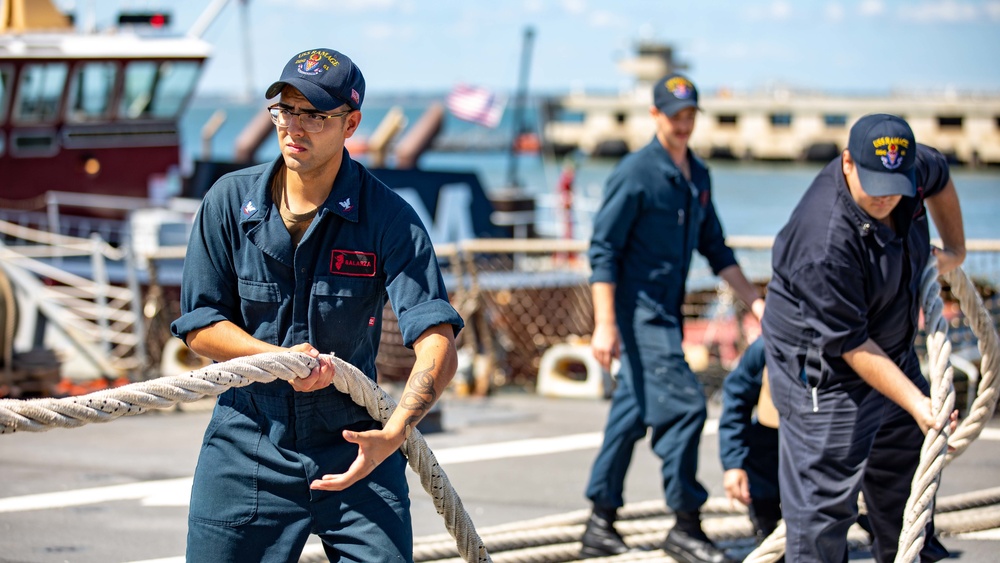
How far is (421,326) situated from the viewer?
9.81 feet

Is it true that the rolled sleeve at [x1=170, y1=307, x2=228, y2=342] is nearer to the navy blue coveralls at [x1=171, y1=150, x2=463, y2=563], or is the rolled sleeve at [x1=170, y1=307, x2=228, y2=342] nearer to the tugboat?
the navy blue coveralls at [x1=171, y1=150, x2=463, y2=563]

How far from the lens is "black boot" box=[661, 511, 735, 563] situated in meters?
4.89

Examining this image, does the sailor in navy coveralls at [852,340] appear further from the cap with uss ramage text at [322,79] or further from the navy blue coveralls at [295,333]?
the cap with uss ramage text at [322,79]

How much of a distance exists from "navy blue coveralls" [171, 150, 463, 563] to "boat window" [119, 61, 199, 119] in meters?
13.2

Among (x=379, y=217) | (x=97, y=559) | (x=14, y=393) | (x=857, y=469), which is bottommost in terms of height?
(x=14, y=393)

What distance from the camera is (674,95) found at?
5195 millimetres

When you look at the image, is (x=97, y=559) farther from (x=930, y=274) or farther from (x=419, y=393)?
(x=930, y=274)

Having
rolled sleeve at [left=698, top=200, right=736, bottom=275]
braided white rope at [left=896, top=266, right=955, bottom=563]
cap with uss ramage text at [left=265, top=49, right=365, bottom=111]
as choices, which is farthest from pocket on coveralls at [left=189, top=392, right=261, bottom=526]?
rolled sleeve at [left=698, top=200, right=736, bottom=275]

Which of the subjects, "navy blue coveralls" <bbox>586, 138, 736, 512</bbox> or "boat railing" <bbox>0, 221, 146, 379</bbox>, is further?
"boat railing" <bbox>0, 221, 146, 379</bbox>

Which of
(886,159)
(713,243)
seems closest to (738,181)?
(713,243)

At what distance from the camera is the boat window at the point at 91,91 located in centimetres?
1502

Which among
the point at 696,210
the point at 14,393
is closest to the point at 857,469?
the point at 696,210

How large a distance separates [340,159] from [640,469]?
4.27 m

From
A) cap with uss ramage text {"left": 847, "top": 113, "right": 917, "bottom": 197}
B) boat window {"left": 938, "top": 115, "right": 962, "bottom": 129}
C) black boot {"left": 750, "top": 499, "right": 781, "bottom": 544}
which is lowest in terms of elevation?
boat window {"left": 938, "top": 115, "right": 962, "bottom": 129}
